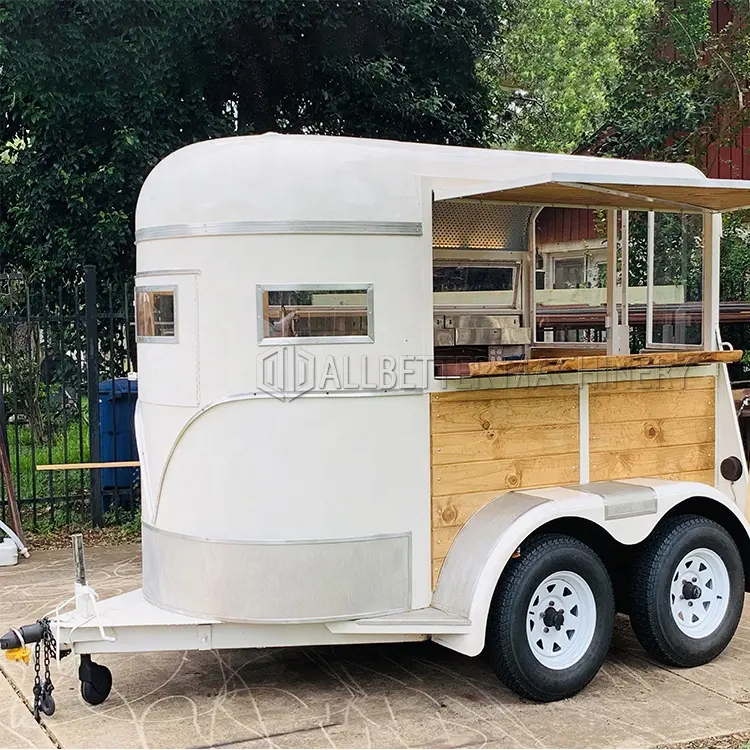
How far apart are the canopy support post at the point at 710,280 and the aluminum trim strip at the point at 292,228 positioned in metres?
2.07

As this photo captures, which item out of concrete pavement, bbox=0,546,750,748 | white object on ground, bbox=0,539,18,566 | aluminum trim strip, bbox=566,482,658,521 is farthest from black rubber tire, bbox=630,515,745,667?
white object on ground, bbox=0,539,18,566

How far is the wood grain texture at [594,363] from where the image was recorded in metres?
4.61

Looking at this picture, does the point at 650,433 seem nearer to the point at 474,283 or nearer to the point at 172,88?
the point at 474,283

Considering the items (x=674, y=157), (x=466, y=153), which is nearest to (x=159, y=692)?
(x=466, y=153)

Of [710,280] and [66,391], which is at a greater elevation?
[710,280]

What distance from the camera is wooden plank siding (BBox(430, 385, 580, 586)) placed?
4.81 meters

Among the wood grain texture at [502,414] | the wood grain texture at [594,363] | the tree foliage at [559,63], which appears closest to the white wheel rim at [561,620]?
the wood grain texture at [502,414]

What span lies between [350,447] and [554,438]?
3.93 feet

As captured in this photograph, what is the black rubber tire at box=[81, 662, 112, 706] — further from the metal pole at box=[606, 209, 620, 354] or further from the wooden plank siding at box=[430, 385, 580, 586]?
the metal pole at box=[606, 209, 620, 354]

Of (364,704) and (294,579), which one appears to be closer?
(294,579)

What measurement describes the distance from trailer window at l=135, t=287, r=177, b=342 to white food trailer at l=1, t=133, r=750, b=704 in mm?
17

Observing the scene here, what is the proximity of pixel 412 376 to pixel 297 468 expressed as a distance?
0.71m

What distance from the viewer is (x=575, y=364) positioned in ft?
16.0

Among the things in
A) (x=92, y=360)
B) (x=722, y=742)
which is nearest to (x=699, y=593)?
(x=722, y=742)
